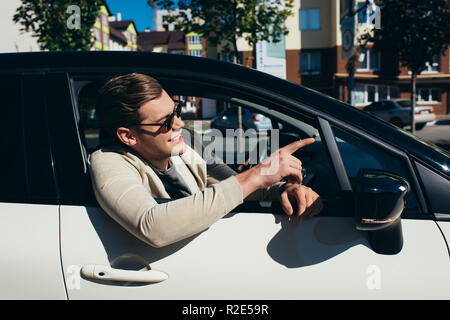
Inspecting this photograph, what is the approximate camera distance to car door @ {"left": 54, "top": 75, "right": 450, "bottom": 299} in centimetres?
136

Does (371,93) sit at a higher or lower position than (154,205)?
lower

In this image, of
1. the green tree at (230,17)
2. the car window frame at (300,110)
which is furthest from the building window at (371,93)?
the car window frame at (300,110)

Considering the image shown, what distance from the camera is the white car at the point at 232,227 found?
4.48 feet

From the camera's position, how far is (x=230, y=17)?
13.0 meters

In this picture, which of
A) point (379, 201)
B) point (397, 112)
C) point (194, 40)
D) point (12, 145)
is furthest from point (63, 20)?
point (194, 40)

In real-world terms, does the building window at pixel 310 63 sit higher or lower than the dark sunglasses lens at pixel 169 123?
higher

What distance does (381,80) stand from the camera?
29.7 meters

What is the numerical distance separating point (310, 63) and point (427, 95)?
865cm

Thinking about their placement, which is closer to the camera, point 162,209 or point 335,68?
point 162,209

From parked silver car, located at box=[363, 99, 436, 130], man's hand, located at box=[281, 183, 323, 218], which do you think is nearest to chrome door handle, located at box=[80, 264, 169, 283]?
man's hand, located at box=[281, 183, 323, 218]

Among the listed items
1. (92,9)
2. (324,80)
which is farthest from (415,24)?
(324,80)

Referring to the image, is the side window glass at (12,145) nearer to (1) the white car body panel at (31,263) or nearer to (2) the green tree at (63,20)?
(1) the white car body panel at (31,263)

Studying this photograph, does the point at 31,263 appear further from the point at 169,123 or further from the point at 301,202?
the point at 301,202

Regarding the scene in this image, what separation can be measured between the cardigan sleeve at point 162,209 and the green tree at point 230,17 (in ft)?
39.0
